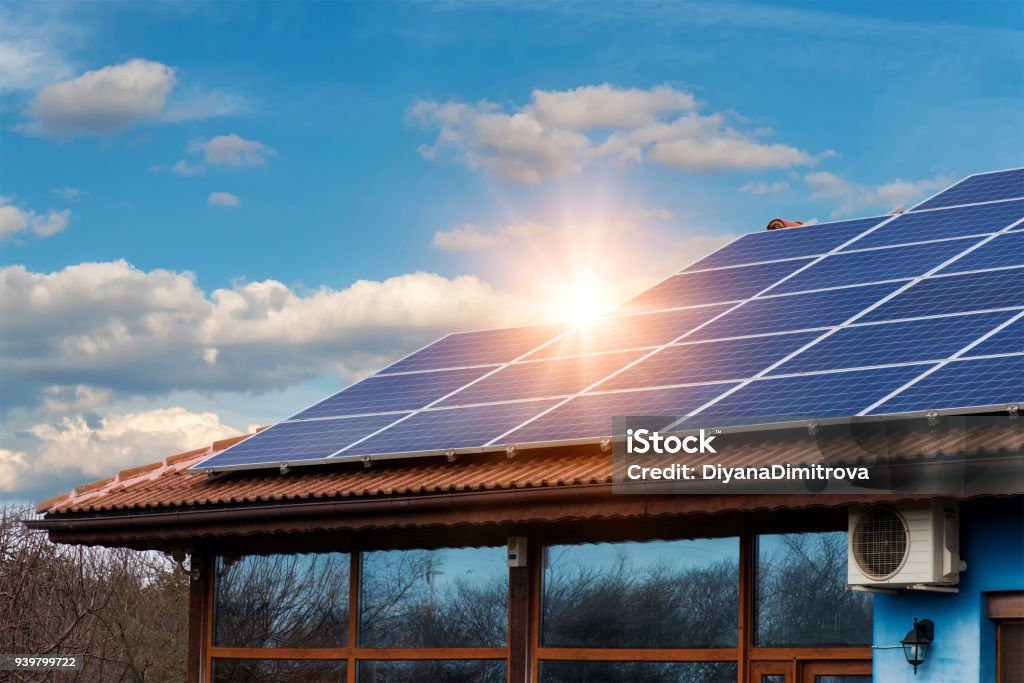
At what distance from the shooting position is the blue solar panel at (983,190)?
606 inches

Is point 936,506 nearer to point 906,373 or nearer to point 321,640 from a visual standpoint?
point 906,373

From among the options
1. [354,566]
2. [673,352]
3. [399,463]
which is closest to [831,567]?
[673,352]

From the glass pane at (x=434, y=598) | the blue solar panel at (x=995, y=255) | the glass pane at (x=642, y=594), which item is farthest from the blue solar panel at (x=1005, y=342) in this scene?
the glass pane at (x=434, y=598)

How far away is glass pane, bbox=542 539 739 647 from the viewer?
40.3 feet

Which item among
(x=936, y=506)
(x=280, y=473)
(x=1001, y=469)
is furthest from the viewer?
(x=280, y=473)

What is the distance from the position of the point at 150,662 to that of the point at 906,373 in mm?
22670

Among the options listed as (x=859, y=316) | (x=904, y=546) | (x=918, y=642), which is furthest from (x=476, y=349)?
(x=918, y=642)

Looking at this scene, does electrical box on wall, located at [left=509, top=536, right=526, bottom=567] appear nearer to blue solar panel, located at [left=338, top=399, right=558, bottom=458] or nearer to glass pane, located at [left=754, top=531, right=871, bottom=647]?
blue solar panel, located at [left=338, top=399, right=558, bottom=458]

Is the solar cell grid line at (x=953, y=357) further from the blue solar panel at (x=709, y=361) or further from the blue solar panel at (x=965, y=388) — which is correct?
the blue solar panel at (x=709, y=361)

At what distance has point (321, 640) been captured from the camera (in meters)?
15.0

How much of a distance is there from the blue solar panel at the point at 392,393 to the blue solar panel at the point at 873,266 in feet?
12.4

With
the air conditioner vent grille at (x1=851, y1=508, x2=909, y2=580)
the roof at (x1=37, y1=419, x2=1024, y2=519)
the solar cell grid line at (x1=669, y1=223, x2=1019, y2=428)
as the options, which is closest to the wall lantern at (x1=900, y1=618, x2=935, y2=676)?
the air conditioner vent grille at (x1=851, y1=508, x2=909, y2=580)

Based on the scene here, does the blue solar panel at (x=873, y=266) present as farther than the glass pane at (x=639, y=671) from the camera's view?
Yes

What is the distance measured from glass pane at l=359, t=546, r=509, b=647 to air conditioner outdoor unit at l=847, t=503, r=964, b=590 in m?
4.04
